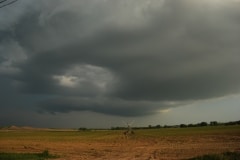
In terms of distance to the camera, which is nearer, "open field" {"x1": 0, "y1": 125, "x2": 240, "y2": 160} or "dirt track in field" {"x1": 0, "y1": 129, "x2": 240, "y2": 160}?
"dirt track in field" {"x1": 0, "y1": 129, "x2": 240, "y2": 160}

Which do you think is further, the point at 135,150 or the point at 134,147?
the point at 134,147

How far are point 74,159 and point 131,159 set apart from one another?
5.81m

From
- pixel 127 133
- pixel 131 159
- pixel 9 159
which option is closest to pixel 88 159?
pixel 131 159

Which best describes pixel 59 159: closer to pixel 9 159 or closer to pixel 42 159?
pixel 42 159

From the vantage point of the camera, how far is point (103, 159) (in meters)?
41.6

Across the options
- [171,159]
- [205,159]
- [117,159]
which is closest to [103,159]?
[117,159]

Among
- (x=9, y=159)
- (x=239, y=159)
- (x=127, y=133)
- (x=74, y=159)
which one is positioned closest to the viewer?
(x=239, y=159)

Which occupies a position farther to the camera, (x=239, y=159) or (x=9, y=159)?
(x=9, y=159)

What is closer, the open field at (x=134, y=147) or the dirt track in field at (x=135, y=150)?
the dirt track in field at (x=135, y=150)

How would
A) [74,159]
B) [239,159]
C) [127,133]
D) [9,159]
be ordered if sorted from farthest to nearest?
1. [127,133]
2. [74,159]
3. [9,159]
4. [239,159]

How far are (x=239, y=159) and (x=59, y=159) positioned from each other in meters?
18.8

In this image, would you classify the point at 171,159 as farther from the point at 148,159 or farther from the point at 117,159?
the point at 117,159

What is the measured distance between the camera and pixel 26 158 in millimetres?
41000

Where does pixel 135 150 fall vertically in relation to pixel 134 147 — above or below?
below
